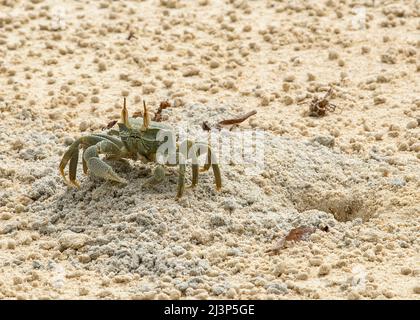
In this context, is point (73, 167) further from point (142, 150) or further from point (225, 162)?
point (225, 162)

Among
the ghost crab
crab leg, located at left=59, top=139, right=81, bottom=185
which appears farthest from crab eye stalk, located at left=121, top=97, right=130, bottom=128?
crab leg, located at left=59, top=139, right=81, bottom=185

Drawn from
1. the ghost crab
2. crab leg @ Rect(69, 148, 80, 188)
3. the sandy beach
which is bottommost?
the sandy beach

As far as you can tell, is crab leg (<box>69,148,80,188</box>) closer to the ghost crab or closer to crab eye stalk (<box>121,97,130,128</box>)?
the ghost crab

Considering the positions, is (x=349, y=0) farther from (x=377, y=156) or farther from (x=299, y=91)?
(x=377, y=156)

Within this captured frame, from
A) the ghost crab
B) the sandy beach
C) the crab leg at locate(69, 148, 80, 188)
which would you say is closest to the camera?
the sandy beach

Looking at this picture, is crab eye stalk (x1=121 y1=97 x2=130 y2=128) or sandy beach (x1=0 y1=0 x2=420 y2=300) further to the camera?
crab eye stalk (x1=121 y1=97 x2=130 y2=128)

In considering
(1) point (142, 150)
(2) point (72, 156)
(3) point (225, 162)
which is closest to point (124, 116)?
(1) point (142, 150)

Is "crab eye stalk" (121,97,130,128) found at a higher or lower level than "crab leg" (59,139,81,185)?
higher

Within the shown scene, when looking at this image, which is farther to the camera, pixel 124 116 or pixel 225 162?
pixel 225 162
